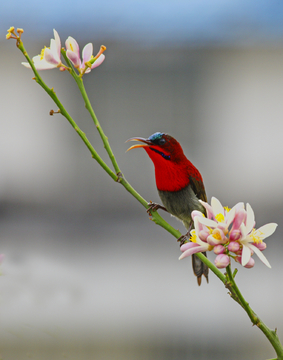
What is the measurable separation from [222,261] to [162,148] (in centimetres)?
33

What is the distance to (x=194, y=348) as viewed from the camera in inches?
117

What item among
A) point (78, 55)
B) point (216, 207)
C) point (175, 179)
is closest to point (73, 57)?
point (78, 55)

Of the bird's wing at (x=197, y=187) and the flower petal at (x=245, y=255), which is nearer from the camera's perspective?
the flower petal at (x=245, y=255)

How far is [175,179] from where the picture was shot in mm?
762

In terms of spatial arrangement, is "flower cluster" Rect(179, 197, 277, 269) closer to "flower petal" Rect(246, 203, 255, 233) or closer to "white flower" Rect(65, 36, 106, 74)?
"flower petal" Rect(246, 203, 255, 233)

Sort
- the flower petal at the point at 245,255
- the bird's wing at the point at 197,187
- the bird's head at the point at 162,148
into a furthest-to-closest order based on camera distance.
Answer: the bird's wing at the point at 197,187 < the bird's head at the point at 162,148 < the flower petal at the point at 245,255

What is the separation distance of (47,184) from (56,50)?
119 inches

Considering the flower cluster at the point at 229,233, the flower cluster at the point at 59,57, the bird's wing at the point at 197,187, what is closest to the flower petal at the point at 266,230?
the flower cluster at the point at 229,233

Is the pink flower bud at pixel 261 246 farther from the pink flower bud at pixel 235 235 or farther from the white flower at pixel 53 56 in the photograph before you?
the white flower at pixel 53 56

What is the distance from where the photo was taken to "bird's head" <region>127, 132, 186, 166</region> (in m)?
0.61

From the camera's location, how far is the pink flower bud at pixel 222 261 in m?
0.34

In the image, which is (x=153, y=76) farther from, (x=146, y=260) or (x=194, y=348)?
(x=194, y=348)

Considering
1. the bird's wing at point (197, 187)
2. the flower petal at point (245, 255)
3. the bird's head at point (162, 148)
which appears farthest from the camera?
the bird's wing at point (197, 187)

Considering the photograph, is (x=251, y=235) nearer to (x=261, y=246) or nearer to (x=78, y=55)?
→ (x=261, y=246)
